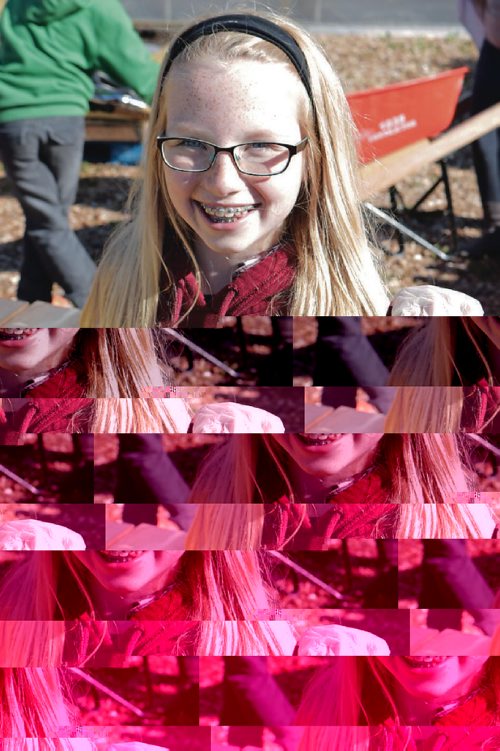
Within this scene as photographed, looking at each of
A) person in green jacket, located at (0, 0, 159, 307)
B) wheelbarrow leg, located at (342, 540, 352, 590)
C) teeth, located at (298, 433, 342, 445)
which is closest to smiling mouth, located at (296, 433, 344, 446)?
teeth, located at (298, 433, 342, 445)

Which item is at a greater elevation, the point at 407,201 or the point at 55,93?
the point at 55,93

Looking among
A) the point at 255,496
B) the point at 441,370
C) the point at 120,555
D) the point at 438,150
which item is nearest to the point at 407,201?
the point at 438,150

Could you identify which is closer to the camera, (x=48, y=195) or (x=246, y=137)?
(x=246, y=137)

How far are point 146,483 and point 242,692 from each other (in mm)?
288

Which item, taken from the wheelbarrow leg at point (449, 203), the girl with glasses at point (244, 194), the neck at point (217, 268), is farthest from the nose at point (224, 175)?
the wheelbarrow leg at point (449, 203)

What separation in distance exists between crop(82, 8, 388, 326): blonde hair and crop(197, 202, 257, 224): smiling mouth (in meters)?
0.05

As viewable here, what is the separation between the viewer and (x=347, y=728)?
1.08 metres

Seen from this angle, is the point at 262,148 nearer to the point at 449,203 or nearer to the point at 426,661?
the point at 426,661

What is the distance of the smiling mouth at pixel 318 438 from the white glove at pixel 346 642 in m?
0.23

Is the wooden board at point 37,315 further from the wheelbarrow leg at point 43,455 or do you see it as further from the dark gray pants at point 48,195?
the dark gray pants at point 48,195

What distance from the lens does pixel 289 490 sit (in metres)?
1.02

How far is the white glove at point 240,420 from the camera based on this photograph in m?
1.02

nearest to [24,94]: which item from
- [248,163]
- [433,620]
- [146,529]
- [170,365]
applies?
[248,163]

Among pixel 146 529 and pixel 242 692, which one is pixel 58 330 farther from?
pixel 242 692
